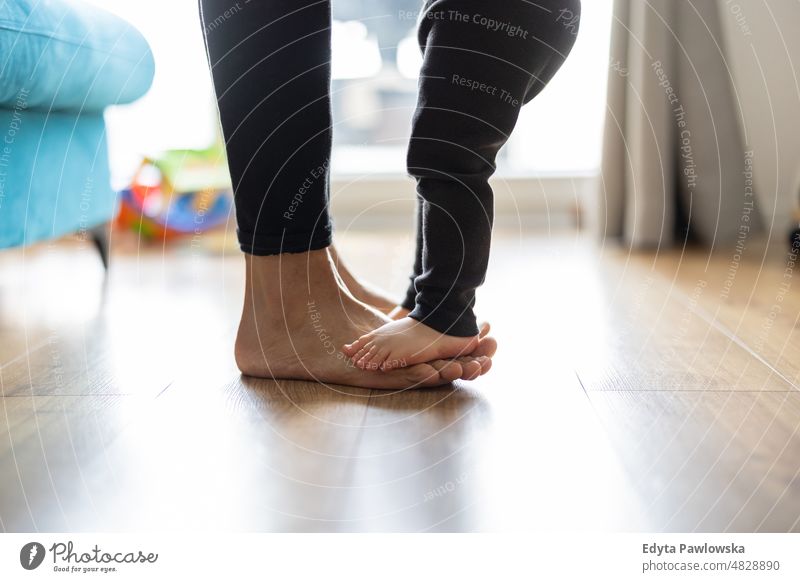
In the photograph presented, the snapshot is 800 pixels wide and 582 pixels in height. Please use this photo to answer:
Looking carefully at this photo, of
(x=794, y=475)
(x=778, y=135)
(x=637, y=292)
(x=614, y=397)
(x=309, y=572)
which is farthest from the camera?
(x=778, y=135)

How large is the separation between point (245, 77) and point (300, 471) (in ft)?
1.25

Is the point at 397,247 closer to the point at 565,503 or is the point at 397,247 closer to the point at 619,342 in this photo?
the point at 619,342

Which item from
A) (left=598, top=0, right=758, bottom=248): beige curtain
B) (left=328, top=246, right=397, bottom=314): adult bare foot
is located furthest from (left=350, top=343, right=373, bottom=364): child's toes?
(left=598, top=0, right=758, bottom=248): beige curtain

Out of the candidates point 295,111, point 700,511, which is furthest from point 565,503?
point 295,111

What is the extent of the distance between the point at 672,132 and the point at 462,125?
1.16m

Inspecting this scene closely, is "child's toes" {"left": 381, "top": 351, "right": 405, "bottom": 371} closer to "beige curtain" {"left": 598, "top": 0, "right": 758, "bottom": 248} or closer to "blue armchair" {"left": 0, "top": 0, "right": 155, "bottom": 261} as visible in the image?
"blue armchair" {"left": 0, "top": 0, "right": 155, "bottom": 261}

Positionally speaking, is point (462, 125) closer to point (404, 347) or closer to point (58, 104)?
point (404, 347)

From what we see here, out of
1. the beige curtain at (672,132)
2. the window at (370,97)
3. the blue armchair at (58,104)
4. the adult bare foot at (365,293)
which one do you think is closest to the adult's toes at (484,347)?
the adult bare foot at (365,293)

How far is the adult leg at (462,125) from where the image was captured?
2.37 feet

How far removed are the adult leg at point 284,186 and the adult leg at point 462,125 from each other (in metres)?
0.04

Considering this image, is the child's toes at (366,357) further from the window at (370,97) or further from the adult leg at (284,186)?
the window at (370,97)

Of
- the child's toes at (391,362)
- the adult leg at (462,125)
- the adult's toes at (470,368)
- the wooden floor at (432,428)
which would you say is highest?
the adult leg at (462,125)

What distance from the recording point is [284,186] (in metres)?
0.79

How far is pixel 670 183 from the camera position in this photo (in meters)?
1.77
